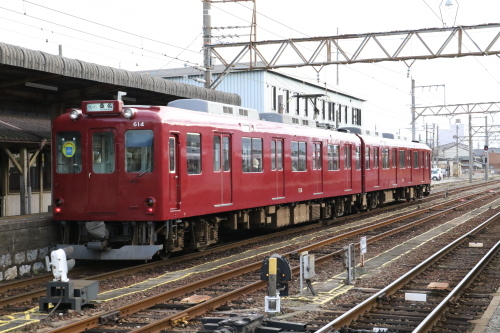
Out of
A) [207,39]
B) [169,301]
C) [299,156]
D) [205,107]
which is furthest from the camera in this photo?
[207,39]

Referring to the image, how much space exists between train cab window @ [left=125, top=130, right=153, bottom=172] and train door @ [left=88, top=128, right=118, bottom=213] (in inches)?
10.0

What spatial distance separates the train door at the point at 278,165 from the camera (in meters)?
17.8

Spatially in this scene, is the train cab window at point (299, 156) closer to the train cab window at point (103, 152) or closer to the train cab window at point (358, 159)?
the train cab window at point (358, 159)

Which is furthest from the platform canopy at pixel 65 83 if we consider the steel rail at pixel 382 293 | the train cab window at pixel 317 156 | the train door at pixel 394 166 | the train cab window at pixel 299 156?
the train door at pixel 394 166

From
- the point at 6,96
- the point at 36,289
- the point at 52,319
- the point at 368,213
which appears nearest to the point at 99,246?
the point at 36,289

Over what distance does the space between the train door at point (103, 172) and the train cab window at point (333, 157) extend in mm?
10170

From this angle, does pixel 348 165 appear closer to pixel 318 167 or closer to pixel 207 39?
pixel 318 167

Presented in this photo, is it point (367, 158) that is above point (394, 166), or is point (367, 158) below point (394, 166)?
above

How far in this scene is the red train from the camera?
1277 centimetres

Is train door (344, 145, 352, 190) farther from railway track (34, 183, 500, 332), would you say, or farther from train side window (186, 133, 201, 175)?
railway track (34, 183, 500, 332)

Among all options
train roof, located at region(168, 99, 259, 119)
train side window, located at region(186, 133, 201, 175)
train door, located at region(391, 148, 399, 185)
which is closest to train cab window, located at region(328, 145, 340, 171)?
train roof, located at region(168, 99, 259, 119)

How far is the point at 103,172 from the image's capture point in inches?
514

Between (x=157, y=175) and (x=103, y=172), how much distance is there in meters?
1.09

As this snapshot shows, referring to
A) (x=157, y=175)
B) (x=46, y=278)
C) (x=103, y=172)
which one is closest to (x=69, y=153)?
(x=103, y=172)
